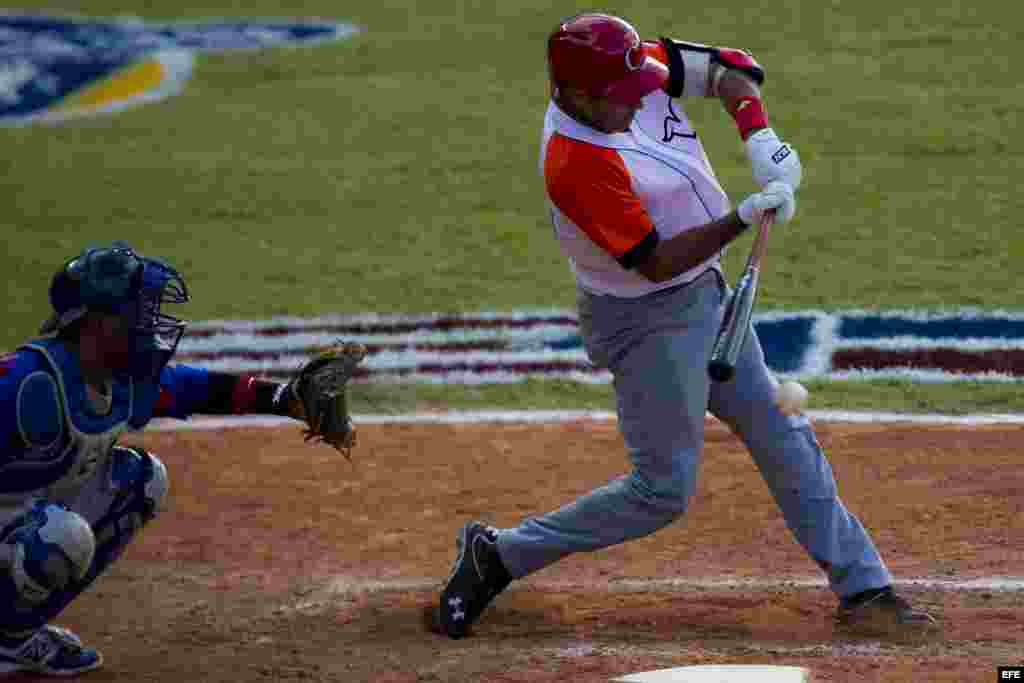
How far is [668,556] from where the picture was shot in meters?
6.04

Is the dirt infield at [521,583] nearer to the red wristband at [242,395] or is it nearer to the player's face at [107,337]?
the red wristband at [242,395]

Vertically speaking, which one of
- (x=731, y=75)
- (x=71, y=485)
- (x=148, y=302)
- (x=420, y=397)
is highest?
(x=731, y=75)

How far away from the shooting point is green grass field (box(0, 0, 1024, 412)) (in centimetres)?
911

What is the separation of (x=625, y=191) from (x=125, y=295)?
4.67 ft

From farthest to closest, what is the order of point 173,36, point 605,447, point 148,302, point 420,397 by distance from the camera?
point 173,36 < point 420,397 < point 605,447 < point 148,302

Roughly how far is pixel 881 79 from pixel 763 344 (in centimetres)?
462

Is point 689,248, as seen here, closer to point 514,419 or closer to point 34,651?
point 34,651

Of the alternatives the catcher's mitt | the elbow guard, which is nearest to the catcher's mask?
the catcher's mitt

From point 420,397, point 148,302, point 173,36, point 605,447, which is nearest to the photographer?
point 148,302

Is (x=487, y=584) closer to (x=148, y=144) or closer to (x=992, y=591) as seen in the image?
(x=992, y=591)

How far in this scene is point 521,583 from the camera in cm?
589

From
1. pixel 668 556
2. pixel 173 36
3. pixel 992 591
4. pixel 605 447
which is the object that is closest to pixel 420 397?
pixel 605 447

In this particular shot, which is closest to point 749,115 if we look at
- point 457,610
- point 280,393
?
point 280,393

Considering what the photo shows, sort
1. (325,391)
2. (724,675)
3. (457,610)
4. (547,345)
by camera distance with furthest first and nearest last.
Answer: (547,345) < (457,610) < (325,391) < (724,675)
